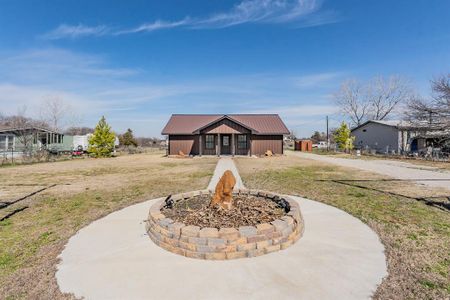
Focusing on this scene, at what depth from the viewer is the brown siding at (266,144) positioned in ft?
85.2

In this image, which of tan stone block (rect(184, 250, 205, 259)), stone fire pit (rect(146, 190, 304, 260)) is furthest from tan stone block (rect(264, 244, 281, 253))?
tan stone block (rect(184, 250, 205, 259))

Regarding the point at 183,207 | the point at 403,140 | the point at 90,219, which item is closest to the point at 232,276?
the point at 183,207

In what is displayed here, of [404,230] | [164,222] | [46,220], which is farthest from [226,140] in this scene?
[164,222]

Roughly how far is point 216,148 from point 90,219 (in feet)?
67.6

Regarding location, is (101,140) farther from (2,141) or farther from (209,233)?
(209,233)

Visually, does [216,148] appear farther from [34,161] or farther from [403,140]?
[403,140]

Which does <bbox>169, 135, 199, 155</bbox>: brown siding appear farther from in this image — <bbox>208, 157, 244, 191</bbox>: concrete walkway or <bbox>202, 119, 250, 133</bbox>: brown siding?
<bbox>208, 157, 244, 191</bbox>: concrete walkway

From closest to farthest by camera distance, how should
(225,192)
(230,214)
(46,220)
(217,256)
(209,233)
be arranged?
(217,256), (209,233), (230,214), (225,192), (46,220)

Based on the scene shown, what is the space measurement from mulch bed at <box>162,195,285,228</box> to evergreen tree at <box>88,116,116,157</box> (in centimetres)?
2308

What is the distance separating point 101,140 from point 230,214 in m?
24.8

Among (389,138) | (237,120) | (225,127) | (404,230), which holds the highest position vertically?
(237,120)

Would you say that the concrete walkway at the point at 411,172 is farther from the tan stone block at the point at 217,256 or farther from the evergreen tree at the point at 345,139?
the evergreen tree at the point at 345,139

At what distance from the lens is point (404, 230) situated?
14.9 ft

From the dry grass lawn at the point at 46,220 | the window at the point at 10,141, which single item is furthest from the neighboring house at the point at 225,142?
the window at the point at 10,141
